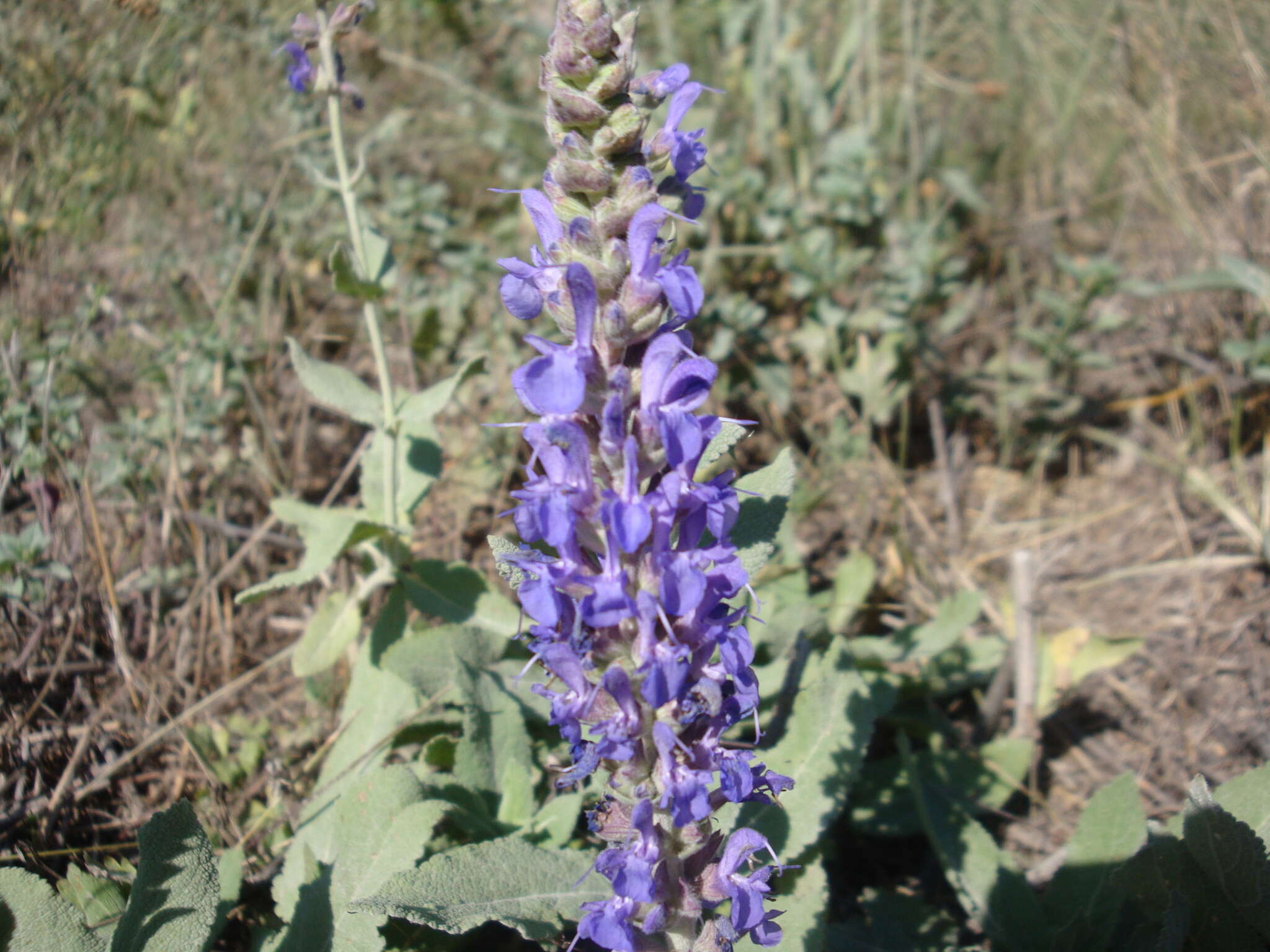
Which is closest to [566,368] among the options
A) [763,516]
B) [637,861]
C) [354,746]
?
[763,516]

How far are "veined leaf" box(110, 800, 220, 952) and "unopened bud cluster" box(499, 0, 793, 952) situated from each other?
3.30ft

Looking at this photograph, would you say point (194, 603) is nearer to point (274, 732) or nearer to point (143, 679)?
point (143, 679)

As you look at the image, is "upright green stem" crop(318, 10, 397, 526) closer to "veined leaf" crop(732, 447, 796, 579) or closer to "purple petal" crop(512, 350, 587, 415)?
"veined leaf" crop(732, 447, 796, 579)

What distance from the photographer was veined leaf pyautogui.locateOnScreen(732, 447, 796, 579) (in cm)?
230

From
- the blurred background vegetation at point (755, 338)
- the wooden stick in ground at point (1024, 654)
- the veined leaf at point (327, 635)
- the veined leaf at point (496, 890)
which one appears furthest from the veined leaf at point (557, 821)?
the wooden stick in ground at point (1024, 654)

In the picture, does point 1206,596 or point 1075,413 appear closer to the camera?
point 1206,596

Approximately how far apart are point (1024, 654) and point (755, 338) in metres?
2.11

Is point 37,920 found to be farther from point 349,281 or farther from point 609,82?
point 609,82

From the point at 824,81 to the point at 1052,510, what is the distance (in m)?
3.21

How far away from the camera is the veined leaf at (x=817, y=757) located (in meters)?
2.59

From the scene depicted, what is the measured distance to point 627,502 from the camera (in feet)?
5.74

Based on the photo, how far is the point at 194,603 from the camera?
378cm

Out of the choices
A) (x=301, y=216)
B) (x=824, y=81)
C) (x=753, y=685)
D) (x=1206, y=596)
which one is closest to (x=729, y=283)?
(x=824, y=81)

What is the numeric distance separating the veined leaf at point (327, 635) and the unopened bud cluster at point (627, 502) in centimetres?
162
